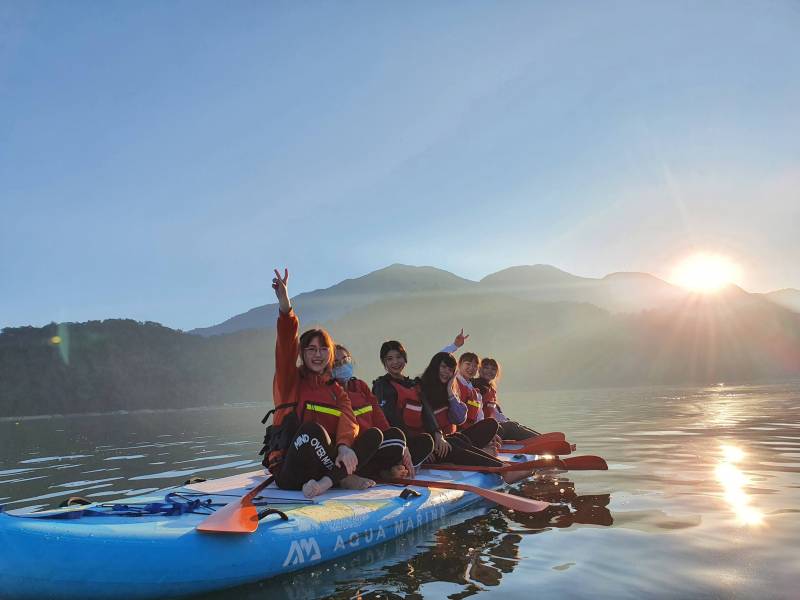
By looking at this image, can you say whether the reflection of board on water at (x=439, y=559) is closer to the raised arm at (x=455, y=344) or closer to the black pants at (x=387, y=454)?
the black pants at (x=387, y=454)

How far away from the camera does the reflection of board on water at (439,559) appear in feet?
17.7

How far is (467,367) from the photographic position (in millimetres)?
11172

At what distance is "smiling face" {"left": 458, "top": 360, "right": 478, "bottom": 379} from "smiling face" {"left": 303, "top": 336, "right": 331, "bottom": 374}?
4.48m

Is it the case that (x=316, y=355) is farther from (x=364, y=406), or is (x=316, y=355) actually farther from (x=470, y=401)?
(x=470, y=401)

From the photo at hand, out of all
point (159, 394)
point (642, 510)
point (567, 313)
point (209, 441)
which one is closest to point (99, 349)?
point (159, 394)

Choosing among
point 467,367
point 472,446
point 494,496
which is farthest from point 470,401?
point 494,496

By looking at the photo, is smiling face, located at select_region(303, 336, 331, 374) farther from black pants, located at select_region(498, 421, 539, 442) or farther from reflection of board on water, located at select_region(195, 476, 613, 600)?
black pants, located at select_region(498, 421, 539, 442)

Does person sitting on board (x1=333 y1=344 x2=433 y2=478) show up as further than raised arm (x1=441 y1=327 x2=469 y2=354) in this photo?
No

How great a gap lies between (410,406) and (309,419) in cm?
246

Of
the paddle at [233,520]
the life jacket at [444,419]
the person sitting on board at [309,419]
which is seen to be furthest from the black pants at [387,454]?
the paddle at [233,520]

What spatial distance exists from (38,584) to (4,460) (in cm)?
1934

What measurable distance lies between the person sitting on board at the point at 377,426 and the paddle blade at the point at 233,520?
2.04 m

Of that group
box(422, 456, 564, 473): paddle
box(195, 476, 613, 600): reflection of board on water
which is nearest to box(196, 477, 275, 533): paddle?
box(195, 476, 613, 600): reflection of board on water

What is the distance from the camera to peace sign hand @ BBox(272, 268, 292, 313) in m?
6.52
